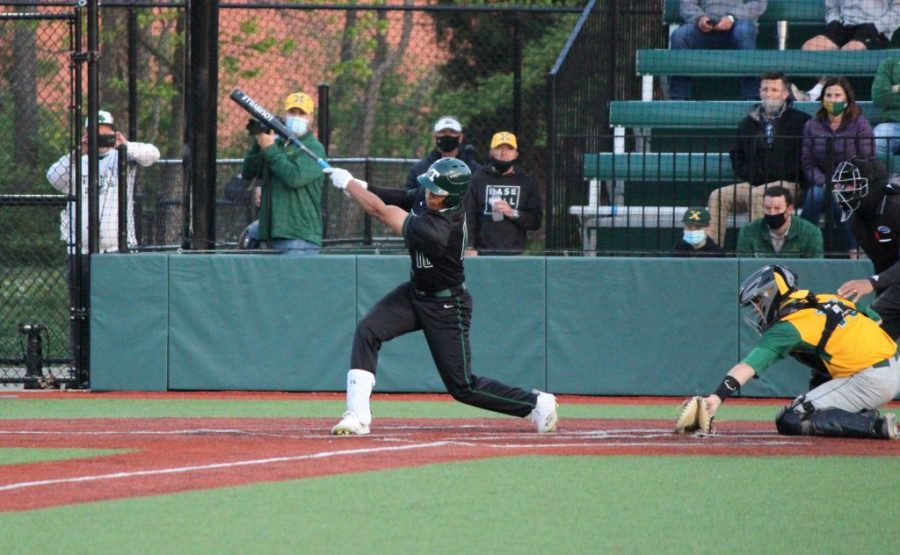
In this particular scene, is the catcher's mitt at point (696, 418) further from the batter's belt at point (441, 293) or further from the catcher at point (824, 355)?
the batter's belt at point (441, 293)

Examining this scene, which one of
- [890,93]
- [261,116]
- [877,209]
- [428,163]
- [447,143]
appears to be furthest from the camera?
[890,93]

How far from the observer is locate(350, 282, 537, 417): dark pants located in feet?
32.9

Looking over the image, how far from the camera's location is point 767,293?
998 centimetres

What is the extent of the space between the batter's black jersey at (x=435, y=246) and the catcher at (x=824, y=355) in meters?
1.74

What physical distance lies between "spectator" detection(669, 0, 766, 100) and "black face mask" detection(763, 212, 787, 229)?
13.9 feet

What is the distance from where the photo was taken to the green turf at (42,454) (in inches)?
355

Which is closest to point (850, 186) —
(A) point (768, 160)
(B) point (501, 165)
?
(A) point (768, 160)

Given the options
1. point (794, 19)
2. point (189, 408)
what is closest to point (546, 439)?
point (189, 408)

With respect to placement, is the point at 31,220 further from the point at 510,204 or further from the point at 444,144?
the point at 510,204

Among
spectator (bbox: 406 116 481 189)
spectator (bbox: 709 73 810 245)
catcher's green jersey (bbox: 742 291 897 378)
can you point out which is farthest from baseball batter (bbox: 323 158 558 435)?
spectator (bbox: 709 73 810 245)

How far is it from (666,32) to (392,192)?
9.10 metres

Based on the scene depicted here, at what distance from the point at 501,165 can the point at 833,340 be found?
498cm

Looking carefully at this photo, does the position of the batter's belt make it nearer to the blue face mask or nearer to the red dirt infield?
the red dirt infield

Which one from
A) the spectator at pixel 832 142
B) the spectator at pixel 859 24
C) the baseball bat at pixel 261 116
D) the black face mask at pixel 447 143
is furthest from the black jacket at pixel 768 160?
the baseball bat at pixel 261 116
